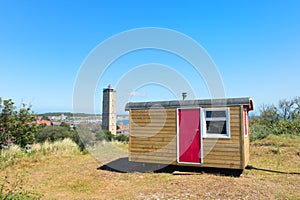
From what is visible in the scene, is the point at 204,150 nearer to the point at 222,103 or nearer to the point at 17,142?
the point at 222,103

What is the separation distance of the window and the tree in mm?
11239

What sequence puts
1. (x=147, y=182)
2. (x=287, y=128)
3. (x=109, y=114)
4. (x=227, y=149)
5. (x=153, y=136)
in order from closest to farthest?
(x=147, y=182) < (x=227, y=149) < (x=153, y=136) < (x=287, y=128) < (x=109, y=114)

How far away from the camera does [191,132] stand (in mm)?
6379

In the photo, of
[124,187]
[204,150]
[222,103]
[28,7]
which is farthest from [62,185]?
[28,7]

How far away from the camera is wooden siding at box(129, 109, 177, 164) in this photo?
6598 mm

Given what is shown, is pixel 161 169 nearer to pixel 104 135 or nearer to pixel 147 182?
pixel 147 182

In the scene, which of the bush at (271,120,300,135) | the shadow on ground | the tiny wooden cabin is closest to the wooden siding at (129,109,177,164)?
the tiny wooden cabin

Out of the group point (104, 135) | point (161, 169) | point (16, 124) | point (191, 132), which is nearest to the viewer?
point (191, 132)

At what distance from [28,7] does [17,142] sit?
8.21m

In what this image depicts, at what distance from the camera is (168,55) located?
397 inches

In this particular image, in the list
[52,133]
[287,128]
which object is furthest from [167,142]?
[52,133]

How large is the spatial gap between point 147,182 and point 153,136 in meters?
1.67

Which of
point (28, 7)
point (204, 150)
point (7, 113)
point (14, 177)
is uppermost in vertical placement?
point (28, 7)

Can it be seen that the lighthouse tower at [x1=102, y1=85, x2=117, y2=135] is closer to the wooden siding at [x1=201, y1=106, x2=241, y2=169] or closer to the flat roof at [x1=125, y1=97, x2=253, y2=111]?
the flat roof at [x1=125, y1=97, x2=253, y2=111]
